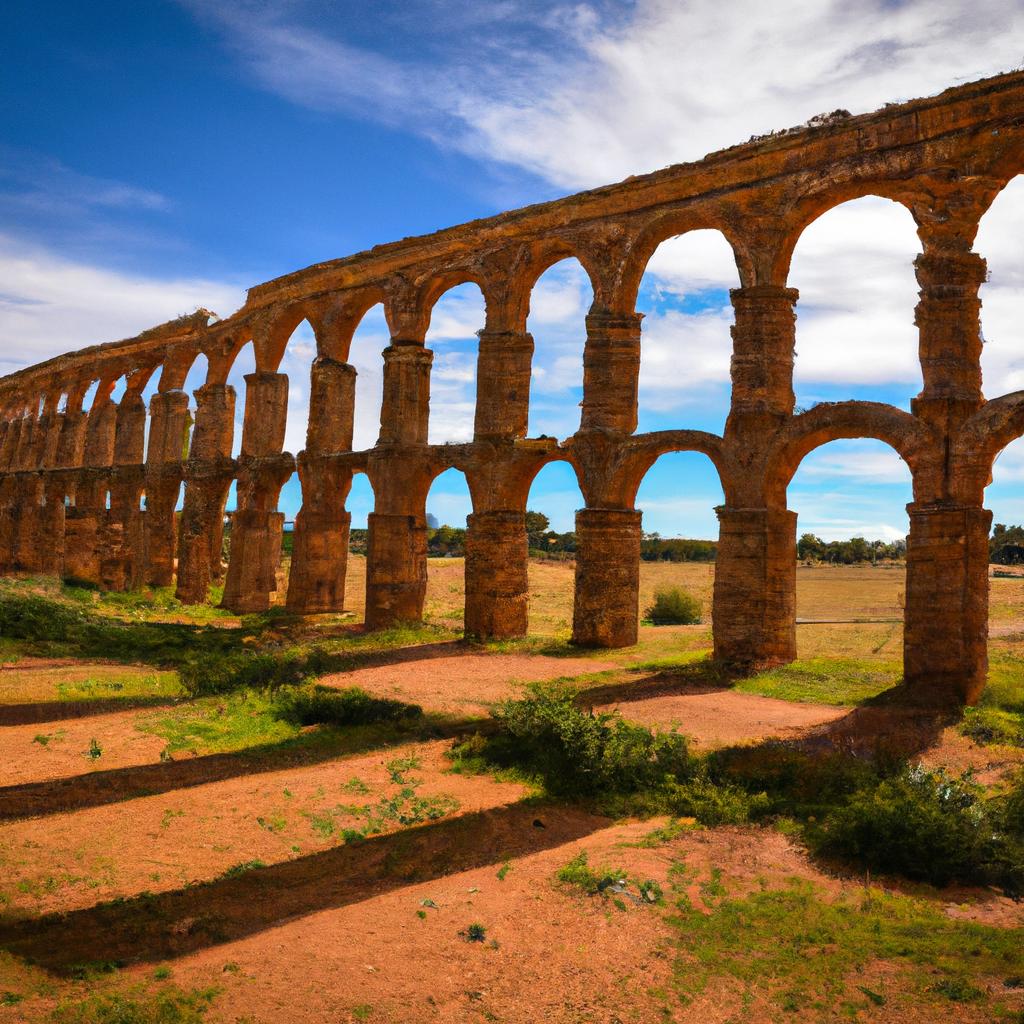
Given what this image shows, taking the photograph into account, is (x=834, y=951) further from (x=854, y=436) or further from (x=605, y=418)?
(x=605, y=418)

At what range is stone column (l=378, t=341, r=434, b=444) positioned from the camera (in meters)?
21.2

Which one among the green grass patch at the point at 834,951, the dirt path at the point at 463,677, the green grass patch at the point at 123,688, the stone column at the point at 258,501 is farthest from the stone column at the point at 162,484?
the green grass patch at the point at 834,951

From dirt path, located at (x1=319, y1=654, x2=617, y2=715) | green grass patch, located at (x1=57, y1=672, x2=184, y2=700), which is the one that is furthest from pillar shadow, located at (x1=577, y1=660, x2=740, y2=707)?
green grass patch, located at (x1=57, y1=672, x2=184, y2=700)

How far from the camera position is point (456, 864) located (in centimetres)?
752

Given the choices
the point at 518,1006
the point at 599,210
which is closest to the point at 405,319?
the point at 599,210

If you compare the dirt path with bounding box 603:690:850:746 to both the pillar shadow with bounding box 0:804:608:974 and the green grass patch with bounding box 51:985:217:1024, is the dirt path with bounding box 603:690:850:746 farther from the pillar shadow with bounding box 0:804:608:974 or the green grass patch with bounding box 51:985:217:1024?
the green grass patch with bounding box 51:985:217:1024

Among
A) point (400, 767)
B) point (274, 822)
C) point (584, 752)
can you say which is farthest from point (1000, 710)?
point (274, 822)

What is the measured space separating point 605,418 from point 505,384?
282 centimetres

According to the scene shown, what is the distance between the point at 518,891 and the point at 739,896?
1.67 metres

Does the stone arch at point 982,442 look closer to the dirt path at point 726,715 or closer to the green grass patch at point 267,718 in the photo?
the dirt path at point 726,715

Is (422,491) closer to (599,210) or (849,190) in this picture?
(599,210)

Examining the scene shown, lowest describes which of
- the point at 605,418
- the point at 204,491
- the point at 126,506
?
the point at 126,506

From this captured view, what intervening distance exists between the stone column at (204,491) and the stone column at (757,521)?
15.7m

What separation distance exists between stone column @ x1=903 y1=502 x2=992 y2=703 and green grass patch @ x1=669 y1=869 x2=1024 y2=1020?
6.77 metres
